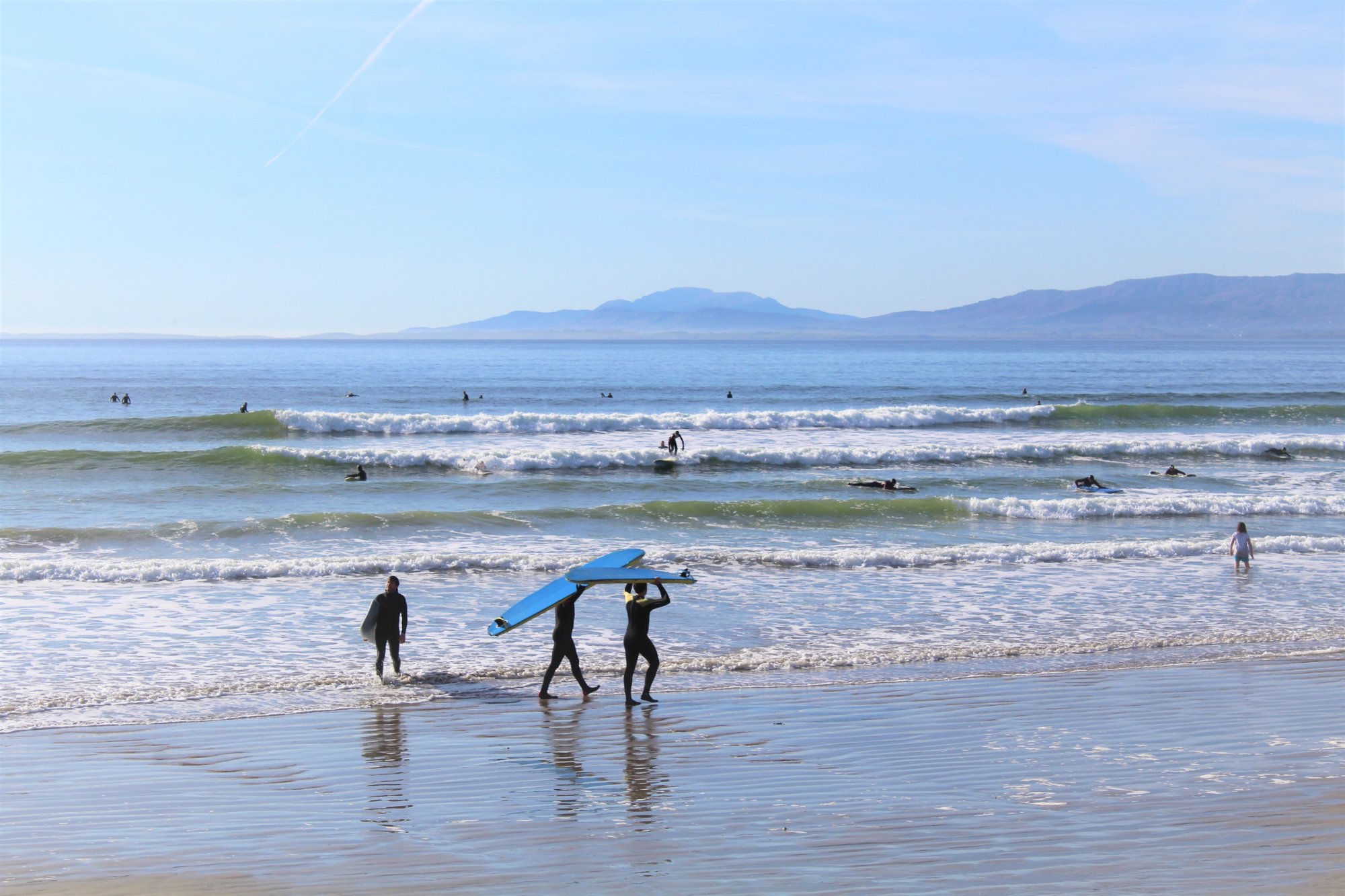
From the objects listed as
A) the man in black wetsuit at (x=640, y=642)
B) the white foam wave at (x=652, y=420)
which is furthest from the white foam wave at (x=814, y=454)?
the man in black wetsuit at (x=640, y=642)

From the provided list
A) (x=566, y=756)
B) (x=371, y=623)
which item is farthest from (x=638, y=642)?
(x=371, y=623)

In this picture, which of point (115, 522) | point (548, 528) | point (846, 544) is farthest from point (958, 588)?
point (115, 522)

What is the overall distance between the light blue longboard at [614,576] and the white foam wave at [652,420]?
29.3m

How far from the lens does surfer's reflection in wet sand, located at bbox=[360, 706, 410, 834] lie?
25.9 ft

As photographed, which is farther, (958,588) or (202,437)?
(202,437)

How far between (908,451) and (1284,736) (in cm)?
2525

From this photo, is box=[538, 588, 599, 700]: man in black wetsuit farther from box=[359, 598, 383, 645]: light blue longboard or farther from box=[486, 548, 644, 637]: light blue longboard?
box=[359, 598, 383, 645]: light blue longboard

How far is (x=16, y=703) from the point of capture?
36.2 ft

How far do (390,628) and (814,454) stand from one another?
77.8 ft

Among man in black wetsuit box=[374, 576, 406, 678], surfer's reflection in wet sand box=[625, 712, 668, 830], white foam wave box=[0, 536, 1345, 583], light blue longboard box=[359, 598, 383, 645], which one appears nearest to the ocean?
white foam wave box=[0, 536, 1345, 583]

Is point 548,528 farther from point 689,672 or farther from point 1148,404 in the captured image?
point 1148,404

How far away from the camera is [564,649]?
38.1ft

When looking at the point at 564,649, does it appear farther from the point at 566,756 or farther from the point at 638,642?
the point at 566,756

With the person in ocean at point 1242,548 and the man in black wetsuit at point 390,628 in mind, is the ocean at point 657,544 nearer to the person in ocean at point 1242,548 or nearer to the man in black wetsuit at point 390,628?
the man in black wetsuit at point 390,628
